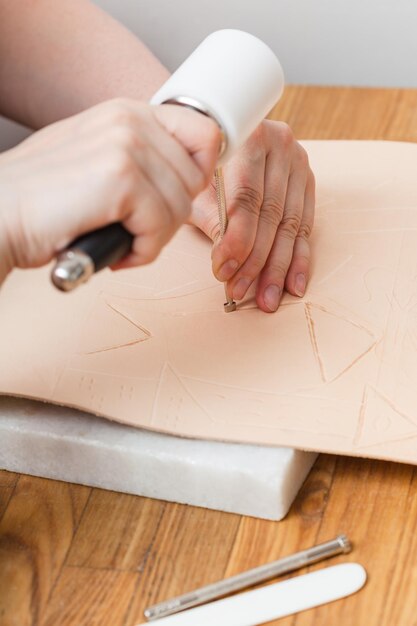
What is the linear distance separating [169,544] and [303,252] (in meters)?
Result: 0.35

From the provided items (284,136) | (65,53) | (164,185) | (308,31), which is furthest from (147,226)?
(308,31)

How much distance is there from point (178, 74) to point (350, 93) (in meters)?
0.61

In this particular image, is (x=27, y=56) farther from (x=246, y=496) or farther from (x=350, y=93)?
(x=246, y=496)

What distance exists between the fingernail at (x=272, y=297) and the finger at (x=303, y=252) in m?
0.02

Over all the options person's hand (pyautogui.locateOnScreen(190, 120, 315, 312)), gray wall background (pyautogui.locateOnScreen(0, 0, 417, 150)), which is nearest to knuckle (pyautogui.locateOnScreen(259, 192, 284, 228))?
person's hand (pyautogui.locateOnScreen(190, 120, 315, 312))

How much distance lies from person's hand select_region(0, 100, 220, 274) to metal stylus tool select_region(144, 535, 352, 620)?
26cm

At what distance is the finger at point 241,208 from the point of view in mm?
908

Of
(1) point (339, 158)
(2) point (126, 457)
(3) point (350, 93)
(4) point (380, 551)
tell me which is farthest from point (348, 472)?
(3) point (350, 93)

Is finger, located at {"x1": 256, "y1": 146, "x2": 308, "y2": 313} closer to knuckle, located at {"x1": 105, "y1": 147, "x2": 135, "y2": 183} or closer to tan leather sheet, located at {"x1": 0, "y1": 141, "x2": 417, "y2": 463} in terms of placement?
tan leather sheet, located at {"x1": 0, "y1": 141, "x2": 417, "y2": 463}

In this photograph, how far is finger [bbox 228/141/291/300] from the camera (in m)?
0.92

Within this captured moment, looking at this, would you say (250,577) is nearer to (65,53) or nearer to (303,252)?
(303,252)

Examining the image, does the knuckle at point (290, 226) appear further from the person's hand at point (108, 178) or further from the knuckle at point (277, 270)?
the person's hand at point (108, 178)

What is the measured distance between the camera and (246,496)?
0.77 m

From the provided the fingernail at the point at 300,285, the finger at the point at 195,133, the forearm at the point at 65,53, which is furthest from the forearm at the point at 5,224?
the forearm at the point at 65,53
